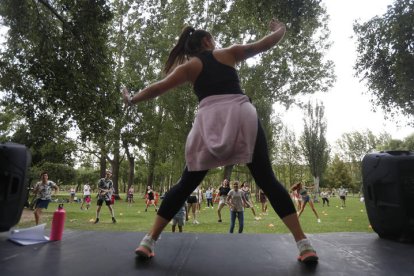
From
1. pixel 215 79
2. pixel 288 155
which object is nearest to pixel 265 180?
pixel 215 79

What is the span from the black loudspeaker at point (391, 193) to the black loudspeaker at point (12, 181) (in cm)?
375

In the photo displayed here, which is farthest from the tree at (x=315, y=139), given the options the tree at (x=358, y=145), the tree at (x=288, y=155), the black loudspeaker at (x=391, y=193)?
the black loudspeaker at (x=391, y=193)

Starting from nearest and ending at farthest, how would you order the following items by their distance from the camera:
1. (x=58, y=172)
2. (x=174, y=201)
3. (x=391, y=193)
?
1. (x=174, y=201)
2. (x=391, y=193)
3. (x=58, y=172)

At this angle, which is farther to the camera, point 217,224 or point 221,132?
point 217,224

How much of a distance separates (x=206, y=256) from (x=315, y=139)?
40827mm

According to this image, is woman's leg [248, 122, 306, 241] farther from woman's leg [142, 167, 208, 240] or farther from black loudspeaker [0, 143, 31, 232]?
black loudspeaker [0, 143, 31, 232]

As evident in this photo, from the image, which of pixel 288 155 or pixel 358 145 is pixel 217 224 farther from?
pixel 358 145

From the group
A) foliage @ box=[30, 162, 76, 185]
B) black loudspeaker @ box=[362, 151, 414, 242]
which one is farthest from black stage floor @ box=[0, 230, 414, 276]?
foliage @ box=[30, 162, 76, 185]

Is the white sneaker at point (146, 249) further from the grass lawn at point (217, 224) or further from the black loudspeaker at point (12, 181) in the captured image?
the grass lawn at point (217, 224)

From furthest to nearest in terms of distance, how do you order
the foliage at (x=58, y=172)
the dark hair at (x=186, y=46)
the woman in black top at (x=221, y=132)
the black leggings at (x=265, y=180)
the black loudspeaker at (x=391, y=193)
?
the foliage at (x=58, y=172)
the black loudspeaker at (x=391, y=193)
the dark hair at (x=186, y=46)
the black leggings at (x=265, y=180)
the woman in black top at (x=221, y=132)

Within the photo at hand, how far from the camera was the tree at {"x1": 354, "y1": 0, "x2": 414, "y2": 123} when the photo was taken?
34.7 feet

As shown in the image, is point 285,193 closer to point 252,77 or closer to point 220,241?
point 220,241

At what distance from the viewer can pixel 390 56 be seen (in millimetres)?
11680

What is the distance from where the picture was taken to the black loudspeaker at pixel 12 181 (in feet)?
11.0
